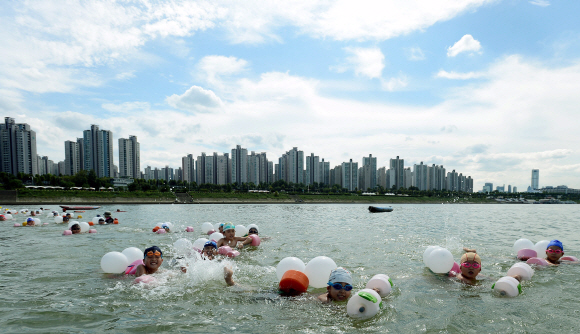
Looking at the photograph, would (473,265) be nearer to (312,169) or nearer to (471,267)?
(471,267)

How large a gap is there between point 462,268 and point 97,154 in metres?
162

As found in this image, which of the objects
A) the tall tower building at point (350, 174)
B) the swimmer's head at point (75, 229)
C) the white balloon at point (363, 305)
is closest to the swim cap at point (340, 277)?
the white balloon at point (363, 305)

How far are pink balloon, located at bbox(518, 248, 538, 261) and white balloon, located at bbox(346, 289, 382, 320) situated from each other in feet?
33.2

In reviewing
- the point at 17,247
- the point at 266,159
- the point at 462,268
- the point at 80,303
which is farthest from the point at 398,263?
the point at 266,159

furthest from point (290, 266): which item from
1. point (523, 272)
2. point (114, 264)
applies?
point (523, 272)

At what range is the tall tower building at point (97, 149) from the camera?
462 feet

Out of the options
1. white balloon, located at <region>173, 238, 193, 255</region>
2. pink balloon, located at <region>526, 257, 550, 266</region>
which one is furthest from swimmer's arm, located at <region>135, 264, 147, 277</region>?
pink balloon, located at <region>526, 257, 550, 266</region>

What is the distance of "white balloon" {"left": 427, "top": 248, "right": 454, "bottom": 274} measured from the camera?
10625mm

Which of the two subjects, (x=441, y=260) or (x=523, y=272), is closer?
(x=523, y=272)

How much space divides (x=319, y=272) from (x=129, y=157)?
569 feet

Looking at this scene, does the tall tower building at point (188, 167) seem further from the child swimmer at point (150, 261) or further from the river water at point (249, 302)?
the child swimmer at point (150, 261)

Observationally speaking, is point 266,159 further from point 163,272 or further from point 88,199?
point 163,272

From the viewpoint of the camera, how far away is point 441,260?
10664 mm

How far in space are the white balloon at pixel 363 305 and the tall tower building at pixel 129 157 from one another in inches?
6808
